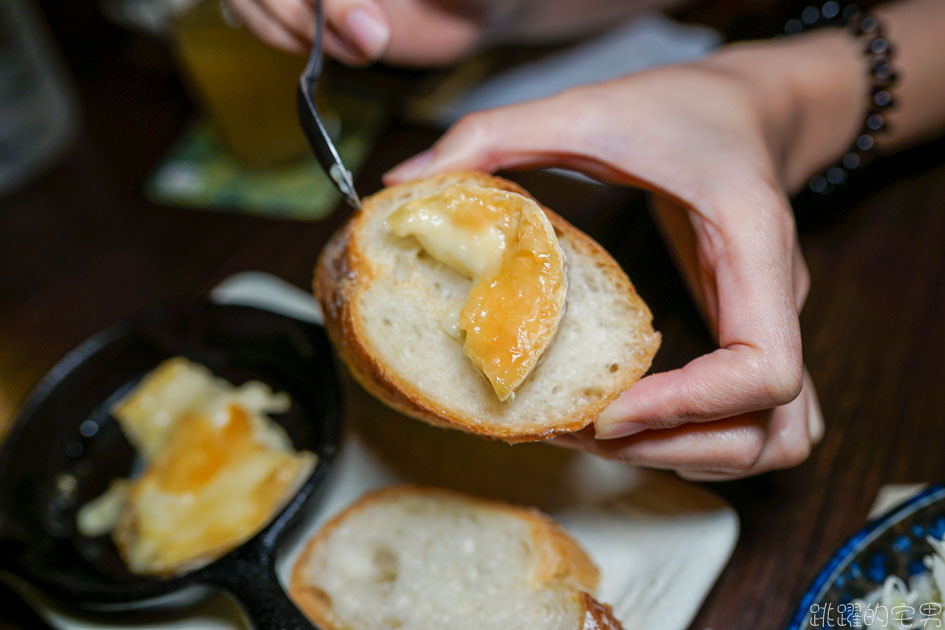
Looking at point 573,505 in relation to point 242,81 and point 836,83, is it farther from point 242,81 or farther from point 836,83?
point 242,81

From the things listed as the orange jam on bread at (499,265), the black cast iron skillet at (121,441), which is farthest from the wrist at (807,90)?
the black cast iron skillet at (121,441)

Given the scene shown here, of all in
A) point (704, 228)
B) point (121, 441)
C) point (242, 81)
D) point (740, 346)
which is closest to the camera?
point (740, 346)

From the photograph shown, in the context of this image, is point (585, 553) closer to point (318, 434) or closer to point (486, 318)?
point (486, 318)

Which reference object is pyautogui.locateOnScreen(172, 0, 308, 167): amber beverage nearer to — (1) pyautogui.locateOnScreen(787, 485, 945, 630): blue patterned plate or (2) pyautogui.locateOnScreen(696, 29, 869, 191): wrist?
(2) pyautogui.locateOnScreen(696, 29, 869, 191): wrist

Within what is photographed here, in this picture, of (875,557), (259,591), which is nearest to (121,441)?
(259,591)

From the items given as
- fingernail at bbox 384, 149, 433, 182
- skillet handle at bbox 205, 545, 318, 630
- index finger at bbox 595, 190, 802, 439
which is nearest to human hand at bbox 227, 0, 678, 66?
fingernail at bbox 384, 149, 433, 182

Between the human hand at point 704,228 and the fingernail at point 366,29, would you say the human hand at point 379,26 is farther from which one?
the human hand at point 704,228

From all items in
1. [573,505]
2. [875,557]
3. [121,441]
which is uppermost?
[875,557]
